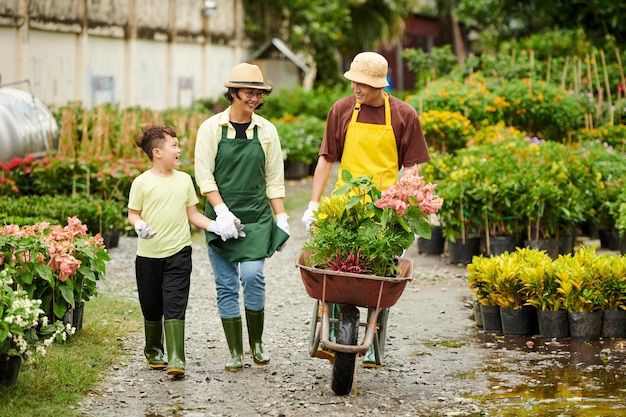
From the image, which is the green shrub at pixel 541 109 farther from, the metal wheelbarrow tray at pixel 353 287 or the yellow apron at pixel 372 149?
the metal wheelbarrow tray at pixel 353 287

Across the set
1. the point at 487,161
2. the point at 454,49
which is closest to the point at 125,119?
the point at 487,161

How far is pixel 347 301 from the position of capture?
5922 millimetres

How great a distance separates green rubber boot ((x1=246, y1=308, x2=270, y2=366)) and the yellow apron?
0.97 metres

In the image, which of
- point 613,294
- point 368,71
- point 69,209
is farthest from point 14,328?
point 69,209

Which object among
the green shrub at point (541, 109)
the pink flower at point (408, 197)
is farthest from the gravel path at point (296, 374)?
the green shrub at point (541, 109)

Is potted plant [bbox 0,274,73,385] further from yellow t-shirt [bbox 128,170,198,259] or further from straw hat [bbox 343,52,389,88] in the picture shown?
straw hat [bbox 343,52,389,88]

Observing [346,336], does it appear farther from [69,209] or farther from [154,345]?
[69,209]

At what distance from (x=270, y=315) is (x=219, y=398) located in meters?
2.55

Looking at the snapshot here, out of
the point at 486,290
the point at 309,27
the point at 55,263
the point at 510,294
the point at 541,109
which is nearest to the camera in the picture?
the point at 55,263

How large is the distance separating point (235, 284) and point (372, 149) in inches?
46.5

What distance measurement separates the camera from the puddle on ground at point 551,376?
5.86 m

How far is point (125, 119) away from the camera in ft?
48.6

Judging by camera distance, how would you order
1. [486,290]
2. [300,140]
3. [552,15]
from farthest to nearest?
[552,15], [300,140], [486,290]

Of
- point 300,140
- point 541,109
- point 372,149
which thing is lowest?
point 300,140
